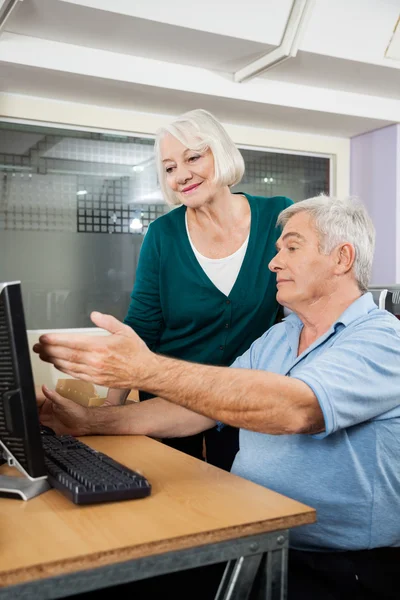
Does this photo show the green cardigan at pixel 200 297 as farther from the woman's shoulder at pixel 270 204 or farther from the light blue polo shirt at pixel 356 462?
the light blue polo shirt at pixel 356 462

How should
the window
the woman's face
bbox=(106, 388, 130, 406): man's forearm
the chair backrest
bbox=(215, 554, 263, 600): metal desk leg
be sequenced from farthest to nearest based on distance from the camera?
the window
the woman's face
bbox=(106, 388, 130, 406): man's forearm
the chair backrest
bbox=(215, 554, 263, 600): metal desk leg

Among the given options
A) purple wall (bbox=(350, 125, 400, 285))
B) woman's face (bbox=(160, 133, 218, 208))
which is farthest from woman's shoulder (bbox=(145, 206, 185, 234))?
purple wall (bbox=(350, 125, 400, 285))

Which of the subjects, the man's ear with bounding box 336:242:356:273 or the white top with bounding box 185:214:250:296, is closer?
the man's ear with bounding box 336:242:356:273

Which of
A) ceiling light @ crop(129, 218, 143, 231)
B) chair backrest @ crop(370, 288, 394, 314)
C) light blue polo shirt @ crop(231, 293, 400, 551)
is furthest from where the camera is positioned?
ceiling light @ crop(129, 218, 143, 231)

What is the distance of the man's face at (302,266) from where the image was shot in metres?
1.53

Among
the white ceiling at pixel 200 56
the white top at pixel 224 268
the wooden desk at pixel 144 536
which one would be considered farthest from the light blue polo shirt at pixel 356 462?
the white ceiling at pixel 200 56

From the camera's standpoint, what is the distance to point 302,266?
1.55m

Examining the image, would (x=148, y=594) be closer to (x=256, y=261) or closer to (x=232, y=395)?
(x=232, y=395)

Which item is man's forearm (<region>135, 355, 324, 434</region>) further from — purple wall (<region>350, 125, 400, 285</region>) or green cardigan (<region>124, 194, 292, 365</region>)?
purple wall (<region>350, 125, 400, 285</region>)

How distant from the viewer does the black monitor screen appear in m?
0.97

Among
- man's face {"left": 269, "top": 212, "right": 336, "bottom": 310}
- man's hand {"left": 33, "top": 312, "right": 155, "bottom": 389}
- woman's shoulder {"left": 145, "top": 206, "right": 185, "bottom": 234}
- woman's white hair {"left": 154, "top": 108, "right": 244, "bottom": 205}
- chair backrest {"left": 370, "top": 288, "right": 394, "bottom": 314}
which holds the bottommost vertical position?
man's hand {"left": 33, "top": 312, "right": 155, "bottom": 389}

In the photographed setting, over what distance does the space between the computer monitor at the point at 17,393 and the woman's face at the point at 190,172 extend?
1.10m

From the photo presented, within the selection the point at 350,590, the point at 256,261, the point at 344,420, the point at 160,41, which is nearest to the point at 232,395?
the point at 344,420

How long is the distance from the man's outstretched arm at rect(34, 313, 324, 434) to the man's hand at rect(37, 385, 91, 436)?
447mm
